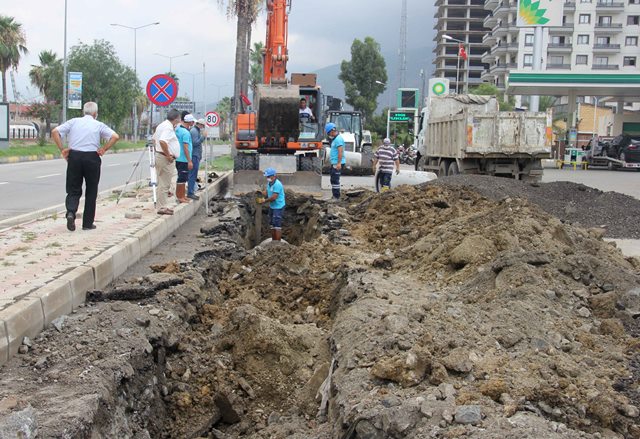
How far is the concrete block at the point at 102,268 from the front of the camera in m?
6.56

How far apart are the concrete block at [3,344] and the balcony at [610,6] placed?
80.8m

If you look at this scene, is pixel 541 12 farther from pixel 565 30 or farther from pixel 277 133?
pixel 565 30

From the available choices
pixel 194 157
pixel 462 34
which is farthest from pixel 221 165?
pixel 462 34

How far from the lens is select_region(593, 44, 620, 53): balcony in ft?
247

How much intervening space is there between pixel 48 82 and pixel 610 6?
58331mm

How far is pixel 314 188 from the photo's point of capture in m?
18.2

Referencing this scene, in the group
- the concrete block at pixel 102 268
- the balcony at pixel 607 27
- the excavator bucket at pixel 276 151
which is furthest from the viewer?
the balcony at pixel 607 27

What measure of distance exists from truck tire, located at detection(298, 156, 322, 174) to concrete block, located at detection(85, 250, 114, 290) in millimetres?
12051

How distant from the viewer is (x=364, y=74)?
61781mm

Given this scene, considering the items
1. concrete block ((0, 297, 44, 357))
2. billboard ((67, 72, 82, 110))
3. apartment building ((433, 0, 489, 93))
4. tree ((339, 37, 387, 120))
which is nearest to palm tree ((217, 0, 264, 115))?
billboard ((67, 72, 82, 110))

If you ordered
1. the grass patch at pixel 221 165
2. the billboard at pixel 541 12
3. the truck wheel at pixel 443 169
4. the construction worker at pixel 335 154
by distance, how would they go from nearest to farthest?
the construction worker at pixel 335 154
the truck wheel at pixel 443 169
the grass patch at pixel 221 165
the billboard at pixel 541 12

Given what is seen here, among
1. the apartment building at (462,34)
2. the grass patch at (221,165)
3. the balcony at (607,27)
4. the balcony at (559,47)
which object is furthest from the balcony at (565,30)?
the grass patch at (221,165)

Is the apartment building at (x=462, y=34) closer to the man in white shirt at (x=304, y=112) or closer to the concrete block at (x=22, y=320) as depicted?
the man in white shirt at (x=304, y=112)

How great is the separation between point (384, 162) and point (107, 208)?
7.24 m
